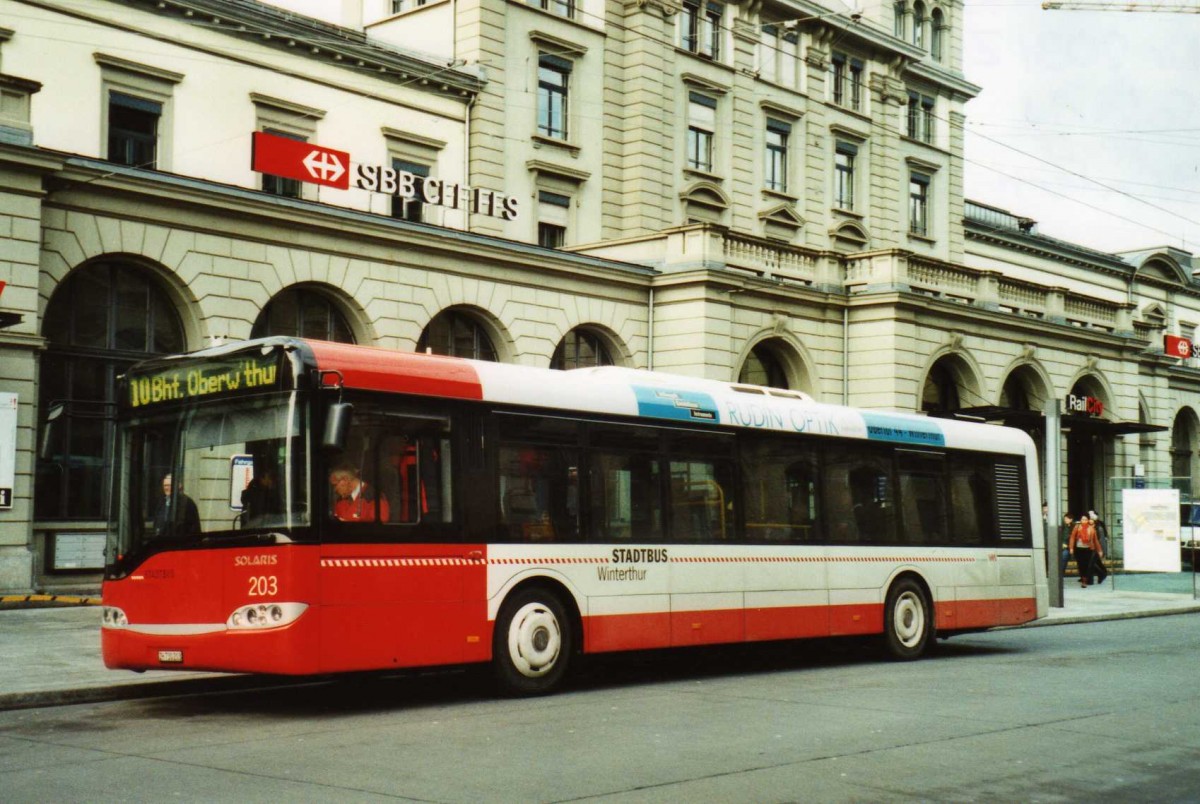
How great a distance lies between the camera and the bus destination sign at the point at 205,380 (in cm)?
1162

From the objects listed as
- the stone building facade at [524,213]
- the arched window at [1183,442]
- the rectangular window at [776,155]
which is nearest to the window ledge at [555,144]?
the stone building facade at [524,213]

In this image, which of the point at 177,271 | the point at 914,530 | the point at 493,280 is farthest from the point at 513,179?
the point at 914,530

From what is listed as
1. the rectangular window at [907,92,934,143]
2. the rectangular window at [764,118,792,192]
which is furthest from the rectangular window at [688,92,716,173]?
the rectangular window at [907,92,934,143]

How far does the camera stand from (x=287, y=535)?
11273 mm

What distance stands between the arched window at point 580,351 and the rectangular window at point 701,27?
11.3 metres

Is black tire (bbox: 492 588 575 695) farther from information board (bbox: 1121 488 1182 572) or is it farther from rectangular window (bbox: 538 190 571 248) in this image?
rectangular window (bbox: 538 190 571 248)

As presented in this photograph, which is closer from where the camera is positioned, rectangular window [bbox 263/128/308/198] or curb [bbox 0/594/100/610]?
curb [bbox 0/594/100/610]

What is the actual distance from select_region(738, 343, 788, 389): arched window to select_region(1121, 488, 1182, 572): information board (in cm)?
863

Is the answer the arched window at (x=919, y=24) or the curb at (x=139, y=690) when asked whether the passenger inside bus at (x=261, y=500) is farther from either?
the arched window at (x=919, y=24)

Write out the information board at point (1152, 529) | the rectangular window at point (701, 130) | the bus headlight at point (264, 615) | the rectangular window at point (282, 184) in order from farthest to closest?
the rectangular window at point (701, 130) < the information board at point (1152, 529) < the rectangular window at point (282, 184) < the bus headlight at point (264, 615)

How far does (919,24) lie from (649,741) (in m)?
44.0

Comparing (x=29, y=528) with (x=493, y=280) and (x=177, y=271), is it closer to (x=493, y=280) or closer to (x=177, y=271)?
(x=177, y=271)

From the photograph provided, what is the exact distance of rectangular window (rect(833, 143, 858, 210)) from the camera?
4444cm

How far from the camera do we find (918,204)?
48.7 metres
